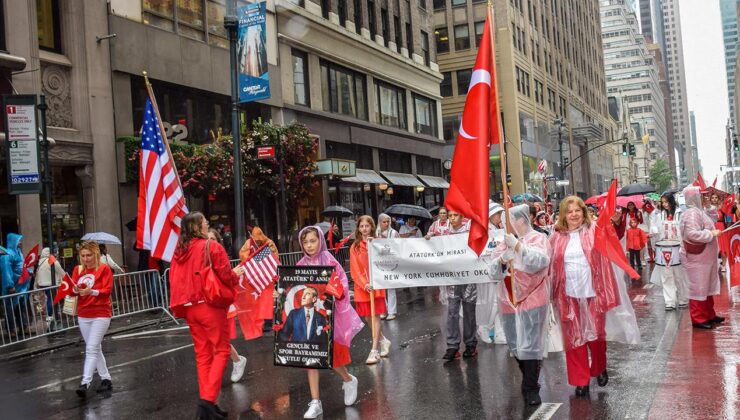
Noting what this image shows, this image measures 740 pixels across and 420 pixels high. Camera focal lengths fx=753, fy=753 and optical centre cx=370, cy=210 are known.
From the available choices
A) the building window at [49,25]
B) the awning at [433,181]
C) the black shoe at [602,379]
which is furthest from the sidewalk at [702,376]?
the awning at [433,181]

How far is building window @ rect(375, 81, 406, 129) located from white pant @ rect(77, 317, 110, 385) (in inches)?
1090

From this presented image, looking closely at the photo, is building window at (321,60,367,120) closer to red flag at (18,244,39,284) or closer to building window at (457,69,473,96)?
red flag at (18,244,39,284)

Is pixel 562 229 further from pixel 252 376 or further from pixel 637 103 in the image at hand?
pixel 637 103

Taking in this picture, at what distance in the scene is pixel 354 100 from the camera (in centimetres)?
3369

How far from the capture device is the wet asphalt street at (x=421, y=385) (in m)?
6.58

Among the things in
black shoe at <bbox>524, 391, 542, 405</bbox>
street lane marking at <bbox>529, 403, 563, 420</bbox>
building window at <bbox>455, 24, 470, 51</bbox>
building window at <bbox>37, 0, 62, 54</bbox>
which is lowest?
street lane marking at <bbox>529, 403, 563, 420</bbox>

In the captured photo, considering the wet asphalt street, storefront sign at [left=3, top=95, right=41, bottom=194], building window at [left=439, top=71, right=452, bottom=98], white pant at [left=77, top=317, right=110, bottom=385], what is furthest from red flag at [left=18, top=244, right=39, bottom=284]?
building window at [left=439, top=71, right=452, bottom=98]

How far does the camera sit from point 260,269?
9.33m

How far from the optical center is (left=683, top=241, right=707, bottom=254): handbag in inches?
400

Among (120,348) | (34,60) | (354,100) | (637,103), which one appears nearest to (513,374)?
(120,348)

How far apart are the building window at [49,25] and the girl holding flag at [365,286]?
1314 cm

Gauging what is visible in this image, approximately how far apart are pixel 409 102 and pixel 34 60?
23.6 meters

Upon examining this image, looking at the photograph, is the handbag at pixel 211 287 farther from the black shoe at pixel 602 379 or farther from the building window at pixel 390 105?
the building window at pixel 390 105

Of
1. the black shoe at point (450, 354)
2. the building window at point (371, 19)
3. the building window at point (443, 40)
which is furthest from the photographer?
the building window at point (443, 40)
